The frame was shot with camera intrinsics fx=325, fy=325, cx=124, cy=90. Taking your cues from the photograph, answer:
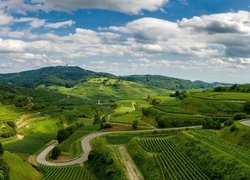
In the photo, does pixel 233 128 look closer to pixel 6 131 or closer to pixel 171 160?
pixel 171 160

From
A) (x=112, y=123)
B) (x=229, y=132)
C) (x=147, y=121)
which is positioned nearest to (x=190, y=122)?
(x=147, y=121)

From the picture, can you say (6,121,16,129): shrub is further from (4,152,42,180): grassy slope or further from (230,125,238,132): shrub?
(230,125,238,132): shrub

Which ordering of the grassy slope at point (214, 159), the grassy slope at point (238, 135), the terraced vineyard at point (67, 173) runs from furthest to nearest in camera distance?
the terraced vineyard at point (67, 173) → the grassy slope at point (238, 135) → the grassy slope at point (214, 159)

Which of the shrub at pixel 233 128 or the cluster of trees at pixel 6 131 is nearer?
the shrub at pixel 233 128

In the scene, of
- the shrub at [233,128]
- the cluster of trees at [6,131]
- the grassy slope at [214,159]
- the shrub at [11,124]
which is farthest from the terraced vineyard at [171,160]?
the shrub at [11,124]

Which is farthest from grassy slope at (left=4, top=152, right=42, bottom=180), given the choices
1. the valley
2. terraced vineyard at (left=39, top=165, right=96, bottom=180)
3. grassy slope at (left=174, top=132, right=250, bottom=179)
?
grassy slope at (left=174, top=132, right=250, bottom=179)

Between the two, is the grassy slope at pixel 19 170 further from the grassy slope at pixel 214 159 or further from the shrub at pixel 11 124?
the shrub at pixel 11 124
